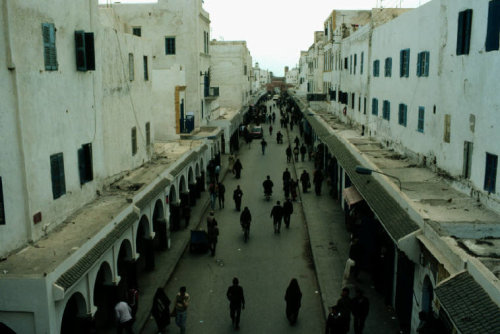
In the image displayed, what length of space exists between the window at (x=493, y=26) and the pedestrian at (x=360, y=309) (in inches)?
234

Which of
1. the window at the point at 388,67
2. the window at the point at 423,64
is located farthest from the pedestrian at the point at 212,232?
the window at the point at 388,67

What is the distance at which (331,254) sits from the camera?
55.1 ft

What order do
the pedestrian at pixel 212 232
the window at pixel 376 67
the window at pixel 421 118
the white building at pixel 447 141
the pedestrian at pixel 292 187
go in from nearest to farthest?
the white building at pixel 447 141, the window at pixel 421 118, the pedestrian at pixel 212 232, the window at pixel 376 67, the pedestrian at pixel 292 187

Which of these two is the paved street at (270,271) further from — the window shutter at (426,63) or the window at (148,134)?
the window shutter at (426,63)

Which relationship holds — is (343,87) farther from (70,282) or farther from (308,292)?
(70,282)

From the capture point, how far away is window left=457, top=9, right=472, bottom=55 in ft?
37.0

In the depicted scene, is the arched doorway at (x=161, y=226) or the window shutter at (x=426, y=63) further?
the arched doorway at (x=161, y=226)

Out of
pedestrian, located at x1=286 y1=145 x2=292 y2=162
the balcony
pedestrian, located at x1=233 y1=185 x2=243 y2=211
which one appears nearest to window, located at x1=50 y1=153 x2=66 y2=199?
pedestrian, located at x1=233 y1=185 x2=243 y2=211

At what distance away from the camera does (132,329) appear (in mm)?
11562

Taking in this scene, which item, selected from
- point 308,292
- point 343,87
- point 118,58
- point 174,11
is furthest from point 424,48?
point 174,11

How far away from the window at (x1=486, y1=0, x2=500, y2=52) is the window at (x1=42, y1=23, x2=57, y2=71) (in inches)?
369

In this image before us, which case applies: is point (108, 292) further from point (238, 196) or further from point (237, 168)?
point (237, 168)

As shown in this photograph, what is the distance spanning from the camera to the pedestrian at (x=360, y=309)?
11.0 meters

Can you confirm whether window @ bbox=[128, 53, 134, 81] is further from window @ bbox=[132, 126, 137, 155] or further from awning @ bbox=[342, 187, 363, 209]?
awning @ bbox=[342, 187, 363, 209]
